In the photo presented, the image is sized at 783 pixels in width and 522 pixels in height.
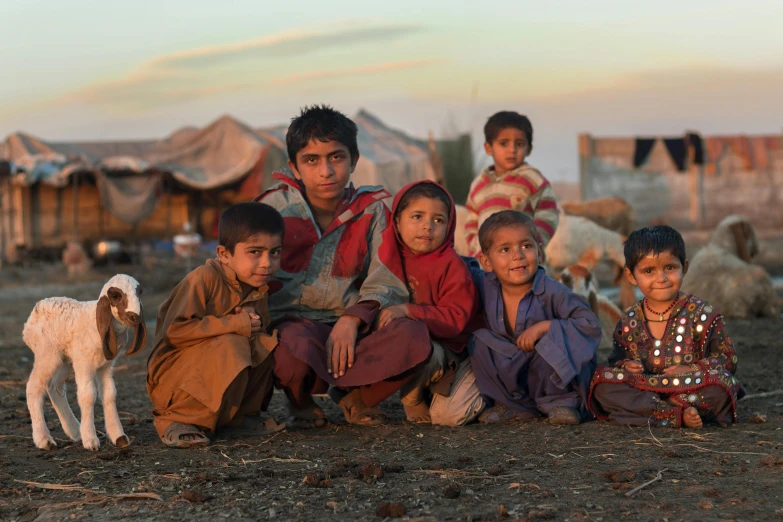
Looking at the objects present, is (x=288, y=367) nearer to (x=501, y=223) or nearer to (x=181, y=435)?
(x=181, y=435)

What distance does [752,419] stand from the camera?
13.3 feet

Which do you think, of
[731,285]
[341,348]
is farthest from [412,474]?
[731,285]

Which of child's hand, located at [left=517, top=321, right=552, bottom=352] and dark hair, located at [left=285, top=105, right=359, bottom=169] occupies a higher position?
dark hair, located at [left=285, top=105, right=359, bottom=169]

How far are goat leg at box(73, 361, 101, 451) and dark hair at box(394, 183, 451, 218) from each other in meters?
1.60

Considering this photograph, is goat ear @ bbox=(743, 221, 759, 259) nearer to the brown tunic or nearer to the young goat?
the brown tunic

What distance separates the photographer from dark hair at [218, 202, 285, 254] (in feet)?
13.0

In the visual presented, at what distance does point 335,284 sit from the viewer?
4.41m

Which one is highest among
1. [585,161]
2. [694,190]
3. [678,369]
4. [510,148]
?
[585,161]

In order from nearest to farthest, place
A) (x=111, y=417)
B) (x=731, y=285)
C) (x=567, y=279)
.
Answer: (x=111, y=417) → (x=567, y=279) → (x=731, y=285)

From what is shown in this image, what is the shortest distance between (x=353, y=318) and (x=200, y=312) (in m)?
0.68

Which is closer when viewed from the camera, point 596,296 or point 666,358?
point 666,358

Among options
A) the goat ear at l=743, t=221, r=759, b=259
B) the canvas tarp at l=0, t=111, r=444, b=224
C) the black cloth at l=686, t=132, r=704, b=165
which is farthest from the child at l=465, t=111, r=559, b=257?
the black cloth at l=686, t=132, r=704, b=165

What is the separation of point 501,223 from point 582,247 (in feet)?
12.6

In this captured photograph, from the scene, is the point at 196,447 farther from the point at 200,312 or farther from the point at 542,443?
the point at 542,443
